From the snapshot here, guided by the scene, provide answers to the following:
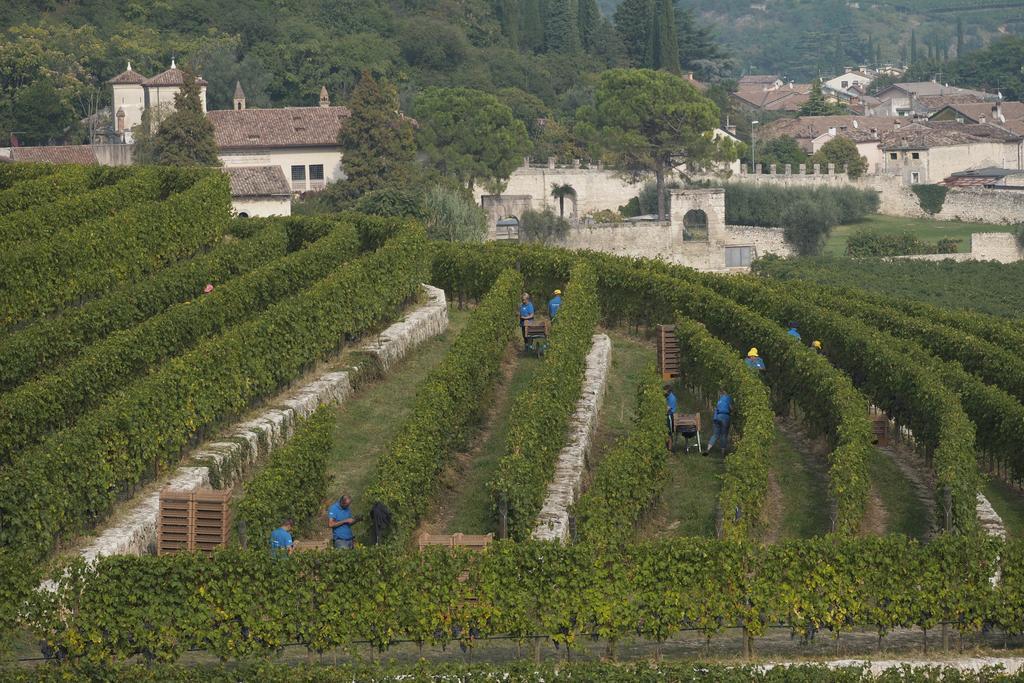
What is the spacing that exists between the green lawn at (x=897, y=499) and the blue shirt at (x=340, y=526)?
27.9ft

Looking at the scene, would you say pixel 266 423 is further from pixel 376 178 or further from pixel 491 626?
pixel 376 178

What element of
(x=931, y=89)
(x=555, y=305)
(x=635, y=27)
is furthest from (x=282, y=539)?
(x=931, y=89)

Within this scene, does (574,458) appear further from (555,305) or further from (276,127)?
(276,127)

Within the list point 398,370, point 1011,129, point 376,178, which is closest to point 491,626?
point 398,370

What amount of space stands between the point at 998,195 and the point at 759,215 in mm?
14044

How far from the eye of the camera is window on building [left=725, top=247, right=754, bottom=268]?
299 ft

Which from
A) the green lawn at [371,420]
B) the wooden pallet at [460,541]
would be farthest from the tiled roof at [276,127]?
the wooden pallet at [460,541]

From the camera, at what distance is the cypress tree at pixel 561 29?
139750 millimetres

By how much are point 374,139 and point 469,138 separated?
10369 mm

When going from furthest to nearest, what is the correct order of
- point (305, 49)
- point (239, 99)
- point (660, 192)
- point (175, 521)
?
point (305, 49)
point (239, 99)
point (660, 192)
point (175, 521)

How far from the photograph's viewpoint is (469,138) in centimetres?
9681

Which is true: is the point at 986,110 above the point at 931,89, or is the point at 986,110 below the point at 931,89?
below

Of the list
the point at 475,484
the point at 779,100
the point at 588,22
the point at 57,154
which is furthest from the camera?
the point at 779,100

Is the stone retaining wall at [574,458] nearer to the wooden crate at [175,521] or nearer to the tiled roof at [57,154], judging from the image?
the wooden crate at [175,521]
